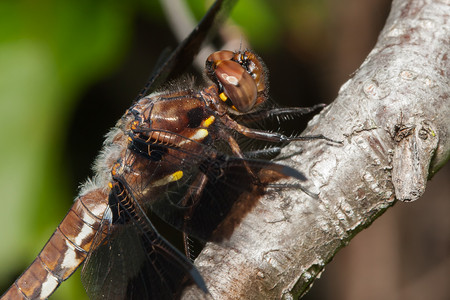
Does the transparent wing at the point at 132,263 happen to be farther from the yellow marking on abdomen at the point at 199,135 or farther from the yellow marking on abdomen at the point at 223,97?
the yellow marking on abdomen at the point at 223,97

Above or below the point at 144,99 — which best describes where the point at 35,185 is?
below

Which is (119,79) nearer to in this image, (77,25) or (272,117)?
(77,25)

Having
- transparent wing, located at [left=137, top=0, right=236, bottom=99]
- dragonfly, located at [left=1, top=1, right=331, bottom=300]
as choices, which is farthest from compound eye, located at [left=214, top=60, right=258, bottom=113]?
transparent wing, located at [left=137, top=0, right=236, bottom=99]

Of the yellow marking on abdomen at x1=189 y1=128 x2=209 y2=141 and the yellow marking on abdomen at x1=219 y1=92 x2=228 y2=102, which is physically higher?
the yellow marking on abdomen at x1=219 y1=92 x2=228 y2=102

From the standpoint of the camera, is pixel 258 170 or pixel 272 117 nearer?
pixel 258 170

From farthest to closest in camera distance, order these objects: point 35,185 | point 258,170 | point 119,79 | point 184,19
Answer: point 119,79 → point 184,19 → point 35,185 → point 258,170

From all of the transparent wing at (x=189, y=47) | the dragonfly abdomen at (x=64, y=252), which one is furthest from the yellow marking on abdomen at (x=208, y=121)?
the dragonfly abdomen at (x=64, y=252)

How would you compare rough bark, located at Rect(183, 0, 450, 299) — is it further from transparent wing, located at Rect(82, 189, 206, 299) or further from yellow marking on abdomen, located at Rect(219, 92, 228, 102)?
yellow marking on abdomen, located at Rect(219, 92, 228, 102)

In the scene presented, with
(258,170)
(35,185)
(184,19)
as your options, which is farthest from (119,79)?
(258,170)
